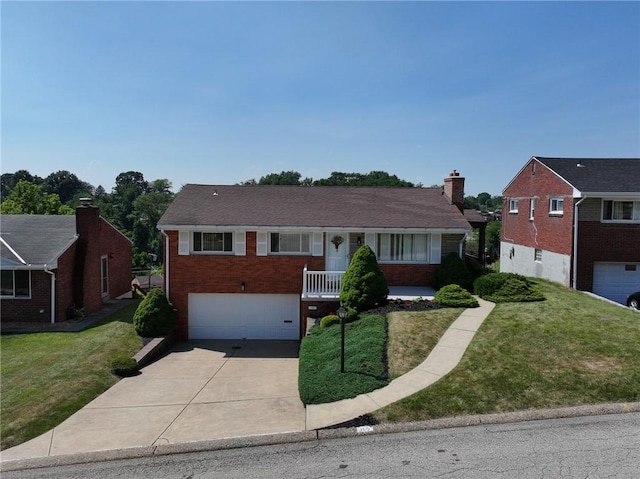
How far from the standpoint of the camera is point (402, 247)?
754 inches

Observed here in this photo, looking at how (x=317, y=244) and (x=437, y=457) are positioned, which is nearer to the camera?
(x=437, y=457)

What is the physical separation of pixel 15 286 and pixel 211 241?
29.3 feet

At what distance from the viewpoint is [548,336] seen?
12.3 meters

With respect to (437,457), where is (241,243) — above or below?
above

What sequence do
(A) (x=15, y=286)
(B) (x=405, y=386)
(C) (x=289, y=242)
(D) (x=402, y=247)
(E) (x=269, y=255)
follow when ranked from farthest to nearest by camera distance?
1. (A) (x=15, y=286)
2. (D) (x=402, y=247)
3. (C) (x=289, y=242)
4. (E) (x=269, y=255)
5. (B) (x=405, y=386)

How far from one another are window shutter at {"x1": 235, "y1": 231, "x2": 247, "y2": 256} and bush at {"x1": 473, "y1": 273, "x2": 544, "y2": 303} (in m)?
9.44

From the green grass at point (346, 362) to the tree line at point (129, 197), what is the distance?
2693 cm

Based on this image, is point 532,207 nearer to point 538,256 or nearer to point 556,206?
point 538,256

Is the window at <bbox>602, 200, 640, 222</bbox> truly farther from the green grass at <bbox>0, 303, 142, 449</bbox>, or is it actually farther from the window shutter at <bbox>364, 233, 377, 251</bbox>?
the green grass at <bbox>0, 303, 142, 449</bbox>

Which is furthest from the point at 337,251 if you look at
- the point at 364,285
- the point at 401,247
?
the point at 364,285

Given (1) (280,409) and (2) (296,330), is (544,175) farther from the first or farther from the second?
(1) (280,409)

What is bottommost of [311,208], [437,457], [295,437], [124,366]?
[124,366]

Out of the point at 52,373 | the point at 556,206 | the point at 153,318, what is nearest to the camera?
the point at 52,373

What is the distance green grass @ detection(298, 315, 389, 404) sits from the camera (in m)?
10.4
